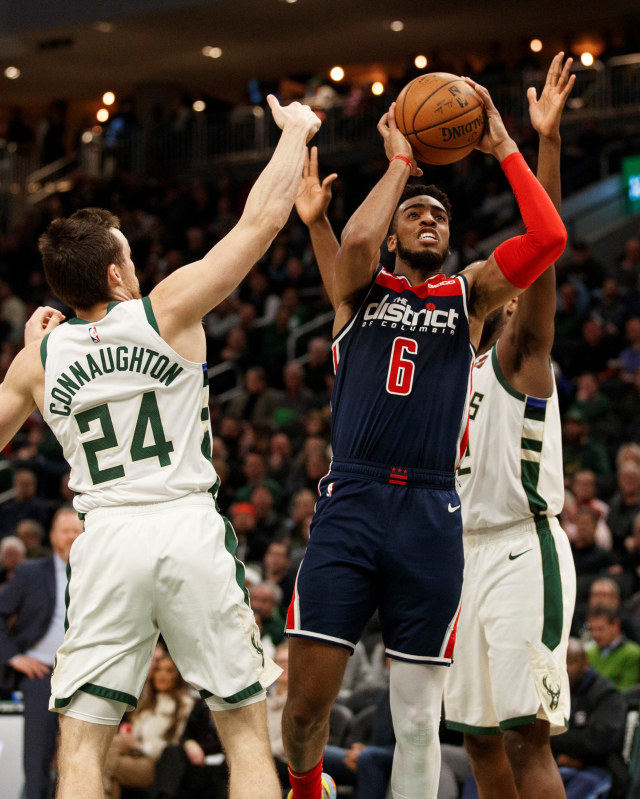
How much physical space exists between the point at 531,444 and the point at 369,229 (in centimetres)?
140

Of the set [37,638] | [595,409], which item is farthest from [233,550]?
[595,409]

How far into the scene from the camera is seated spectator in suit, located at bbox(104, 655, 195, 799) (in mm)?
8570

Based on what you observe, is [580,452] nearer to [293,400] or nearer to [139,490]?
[293,400]

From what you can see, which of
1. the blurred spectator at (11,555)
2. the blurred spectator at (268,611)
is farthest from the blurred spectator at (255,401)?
the blurred spectator at (268,611)

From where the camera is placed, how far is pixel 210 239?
63.1ft

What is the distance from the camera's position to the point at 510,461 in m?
5.41

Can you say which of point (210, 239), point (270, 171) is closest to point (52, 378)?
point (270, 171)

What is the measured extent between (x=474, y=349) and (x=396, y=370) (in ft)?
1.21

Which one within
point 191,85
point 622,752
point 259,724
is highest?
point 191,85

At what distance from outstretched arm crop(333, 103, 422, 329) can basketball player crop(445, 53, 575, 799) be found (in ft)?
2.31

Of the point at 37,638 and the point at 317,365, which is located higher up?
the point at 317,365

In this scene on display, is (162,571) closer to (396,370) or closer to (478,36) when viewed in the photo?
(396,370)

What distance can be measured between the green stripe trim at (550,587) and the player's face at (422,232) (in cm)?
137

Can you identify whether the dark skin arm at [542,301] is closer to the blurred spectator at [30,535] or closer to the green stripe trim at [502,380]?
the green stripe trim at [502,380]
